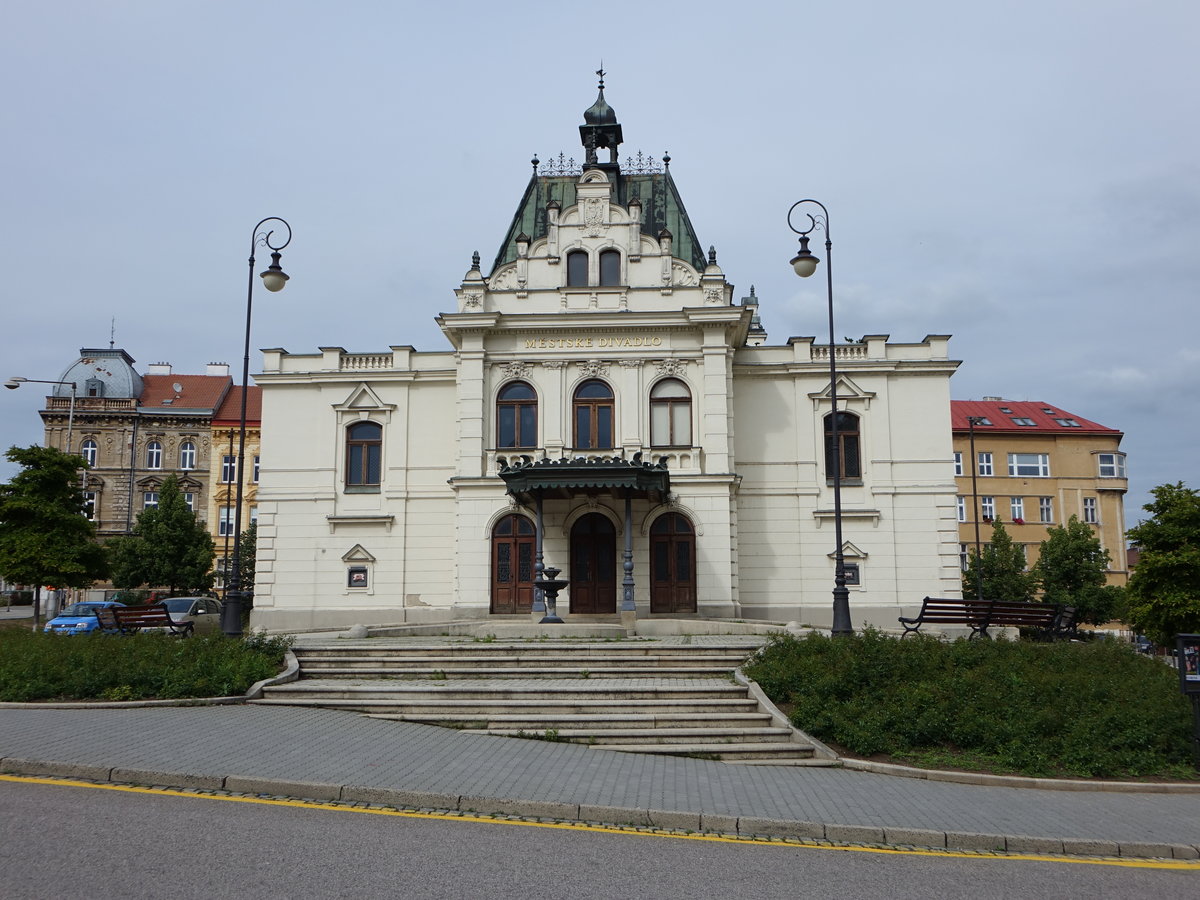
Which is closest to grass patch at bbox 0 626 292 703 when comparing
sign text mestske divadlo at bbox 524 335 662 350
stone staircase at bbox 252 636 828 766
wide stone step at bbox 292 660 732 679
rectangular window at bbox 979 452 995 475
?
stone staircase at bbox 252 636 828 766

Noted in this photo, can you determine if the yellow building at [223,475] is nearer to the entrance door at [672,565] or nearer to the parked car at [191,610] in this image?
the parked car at [191,610]

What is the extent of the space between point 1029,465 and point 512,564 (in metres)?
45.4

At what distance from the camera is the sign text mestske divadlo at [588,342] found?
29.7m

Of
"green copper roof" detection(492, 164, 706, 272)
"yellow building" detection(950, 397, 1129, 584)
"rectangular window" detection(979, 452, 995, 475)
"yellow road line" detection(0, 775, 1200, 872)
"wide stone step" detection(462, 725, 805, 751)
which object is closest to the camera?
"yellow road line" detection(0, 775, 1200, 872)

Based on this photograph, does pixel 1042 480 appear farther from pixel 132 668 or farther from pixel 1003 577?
pixel 132 668

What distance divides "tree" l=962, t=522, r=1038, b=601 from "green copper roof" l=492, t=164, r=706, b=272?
23597 millimetres

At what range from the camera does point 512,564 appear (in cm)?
2917

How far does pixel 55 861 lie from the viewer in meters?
7.48

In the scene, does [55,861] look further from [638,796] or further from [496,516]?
[496,516]

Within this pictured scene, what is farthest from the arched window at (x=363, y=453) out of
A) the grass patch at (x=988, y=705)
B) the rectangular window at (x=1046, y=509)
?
the rectangular window at (x=1046, y=509)

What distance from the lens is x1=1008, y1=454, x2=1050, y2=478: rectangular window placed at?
6269 cm

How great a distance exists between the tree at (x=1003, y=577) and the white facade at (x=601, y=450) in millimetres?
18130

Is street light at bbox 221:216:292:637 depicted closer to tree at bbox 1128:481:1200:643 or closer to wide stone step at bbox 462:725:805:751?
wide stone step at bbox 462:725:805:751

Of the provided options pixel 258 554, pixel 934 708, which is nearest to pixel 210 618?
pixel 258 554
